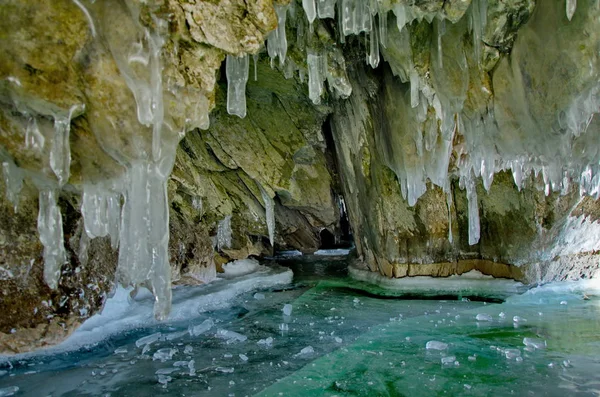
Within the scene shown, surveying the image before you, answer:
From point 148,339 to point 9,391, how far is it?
189cm

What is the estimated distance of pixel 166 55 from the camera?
4.31 meters

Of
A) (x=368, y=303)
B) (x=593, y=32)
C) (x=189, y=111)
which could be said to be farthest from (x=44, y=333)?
(x=593, y=32)

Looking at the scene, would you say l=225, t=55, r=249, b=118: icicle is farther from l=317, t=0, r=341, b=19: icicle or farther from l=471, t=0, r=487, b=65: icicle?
l=471, t=0, r=487, b=65: icicle

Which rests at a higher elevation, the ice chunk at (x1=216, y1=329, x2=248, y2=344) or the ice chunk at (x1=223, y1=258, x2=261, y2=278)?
the ice chunk at (x1=223, y1=258, x2=261, y2=278)

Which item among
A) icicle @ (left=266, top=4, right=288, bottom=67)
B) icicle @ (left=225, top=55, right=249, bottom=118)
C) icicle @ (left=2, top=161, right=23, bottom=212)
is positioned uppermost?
icicle @ (left=266, top=4, right=288, bottom=67)

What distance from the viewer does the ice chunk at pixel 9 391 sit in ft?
14.7

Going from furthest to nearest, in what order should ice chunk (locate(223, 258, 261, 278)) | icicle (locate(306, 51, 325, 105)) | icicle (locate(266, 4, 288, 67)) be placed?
ice chunk (locate(223, 258, 261, 278)) → icicle (locate(306, 51, 325, 105)) → icicle (locate(266, 4, 288, 67))

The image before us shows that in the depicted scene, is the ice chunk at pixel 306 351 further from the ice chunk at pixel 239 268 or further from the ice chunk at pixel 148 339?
the ice chunk at pixel 239 268

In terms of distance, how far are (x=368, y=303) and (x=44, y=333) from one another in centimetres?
551

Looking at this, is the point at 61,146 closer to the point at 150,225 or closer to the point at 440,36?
the point at 150,225

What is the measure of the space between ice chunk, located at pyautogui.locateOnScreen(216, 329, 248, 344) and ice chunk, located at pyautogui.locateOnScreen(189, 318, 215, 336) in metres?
0.30

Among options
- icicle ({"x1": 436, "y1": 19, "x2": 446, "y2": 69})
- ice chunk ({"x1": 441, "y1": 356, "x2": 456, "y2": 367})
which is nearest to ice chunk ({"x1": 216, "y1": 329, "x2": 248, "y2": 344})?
ice chunk ({"x1": 441, "y1": 356, "x2": 456, "y2": 367})

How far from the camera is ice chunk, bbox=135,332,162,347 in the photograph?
611cm

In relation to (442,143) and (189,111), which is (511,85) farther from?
(189,111)
